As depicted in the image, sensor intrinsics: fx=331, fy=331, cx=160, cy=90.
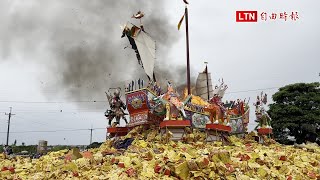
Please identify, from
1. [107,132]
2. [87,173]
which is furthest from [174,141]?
[87,173]

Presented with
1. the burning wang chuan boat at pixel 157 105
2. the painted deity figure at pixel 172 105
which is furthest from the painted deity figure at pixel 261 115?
the painted deity figure at pixel 172 105

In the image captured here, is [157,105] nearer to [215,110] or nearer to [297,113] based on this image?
[215,110]

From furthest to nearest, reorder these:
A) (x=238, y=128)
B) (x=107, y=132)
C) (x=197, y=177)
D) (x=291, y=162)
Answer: (x=238, y=128)
(x=107, y=132)
(x=291, y=162)
(x=197, y=177)

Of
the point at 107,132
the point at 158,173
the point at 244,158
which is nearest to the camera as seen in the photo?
the point at 158,173

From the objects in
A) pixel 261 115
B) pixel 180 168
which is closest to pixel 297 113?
pixel 261 115

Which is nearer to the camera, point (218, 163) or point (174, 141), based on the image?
point (218, 163)

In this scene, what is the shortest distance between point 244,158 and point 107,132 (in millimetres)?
16023

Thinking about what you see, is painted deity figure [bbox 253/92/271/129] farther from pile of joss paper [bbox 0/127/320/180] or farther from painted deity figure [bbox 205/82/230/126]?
pile of joss paper [bbox 0/127/320/180]

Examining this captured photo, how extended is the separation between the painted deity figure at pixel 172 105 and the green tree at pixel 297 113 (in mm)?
19370

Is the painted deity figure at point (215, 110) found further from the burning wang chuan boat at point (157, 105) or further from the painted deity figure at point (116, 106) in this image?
the painted deity figure at point (116, 106)

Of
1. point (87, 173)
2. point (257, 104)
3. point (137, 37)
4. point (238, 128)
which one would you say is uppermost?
point (137, 37)

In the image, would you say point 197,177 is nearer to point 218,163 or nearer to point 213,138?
point 218,163

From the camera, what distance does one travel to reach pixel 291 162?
14141mm

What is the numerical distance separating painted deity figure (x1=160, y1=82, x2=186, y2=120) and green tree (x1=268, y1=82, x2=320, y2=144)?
63.6 ft
